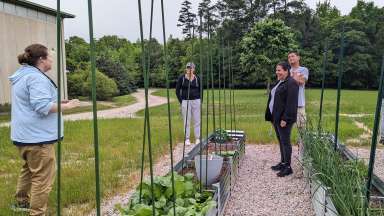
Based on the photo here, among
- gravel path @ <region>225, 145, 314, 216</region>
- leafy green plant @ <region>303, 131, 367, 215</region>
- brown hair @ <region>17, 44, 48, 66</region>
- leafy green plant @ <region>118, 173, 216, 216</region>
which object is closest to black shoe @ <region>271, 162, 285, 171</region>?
gravel path @ <region>225, 145, 314, 216</region>

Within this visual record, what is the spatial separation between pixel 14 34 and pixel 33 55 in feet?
53.7

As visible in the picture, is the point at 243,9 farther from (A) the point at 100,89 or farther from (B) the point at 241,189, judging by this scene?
(B) the point at 241,189

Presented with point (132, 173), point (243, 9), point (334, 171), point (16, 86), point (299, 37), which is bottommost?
point (132, 173)

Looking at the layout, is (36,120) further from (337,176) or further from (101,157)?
(101,157)

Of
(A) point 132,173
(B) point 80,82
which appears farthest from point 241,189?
(B) point 80,82

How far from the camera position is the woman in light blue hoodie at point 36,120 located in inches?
119

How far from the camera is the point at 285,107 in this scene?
4570mm

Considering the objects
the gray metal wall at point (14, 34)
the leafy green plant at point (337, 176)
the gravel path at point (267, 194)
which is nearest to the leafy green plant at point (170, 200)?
the gravel path at point (267, 194)

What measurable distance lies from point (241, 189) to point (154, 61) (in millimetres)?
21608

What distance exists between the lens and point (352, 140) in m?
7.25

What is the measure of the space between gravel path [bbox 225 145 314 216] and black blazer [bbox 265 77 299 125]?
48 cm

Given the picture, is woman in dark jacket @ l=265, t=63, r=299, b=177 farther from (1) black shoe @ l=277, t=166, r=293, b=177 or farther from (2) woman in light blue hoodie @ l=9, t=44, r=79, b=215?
(2) woman in light blue hoodie @ l=9, t=44, r=79, b=215

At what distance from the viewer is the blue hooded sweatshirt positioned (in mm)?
2998

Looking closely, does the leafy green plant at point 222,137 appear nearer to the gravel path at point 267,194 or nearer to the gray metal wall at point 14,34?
the gravel path at point 267,194
